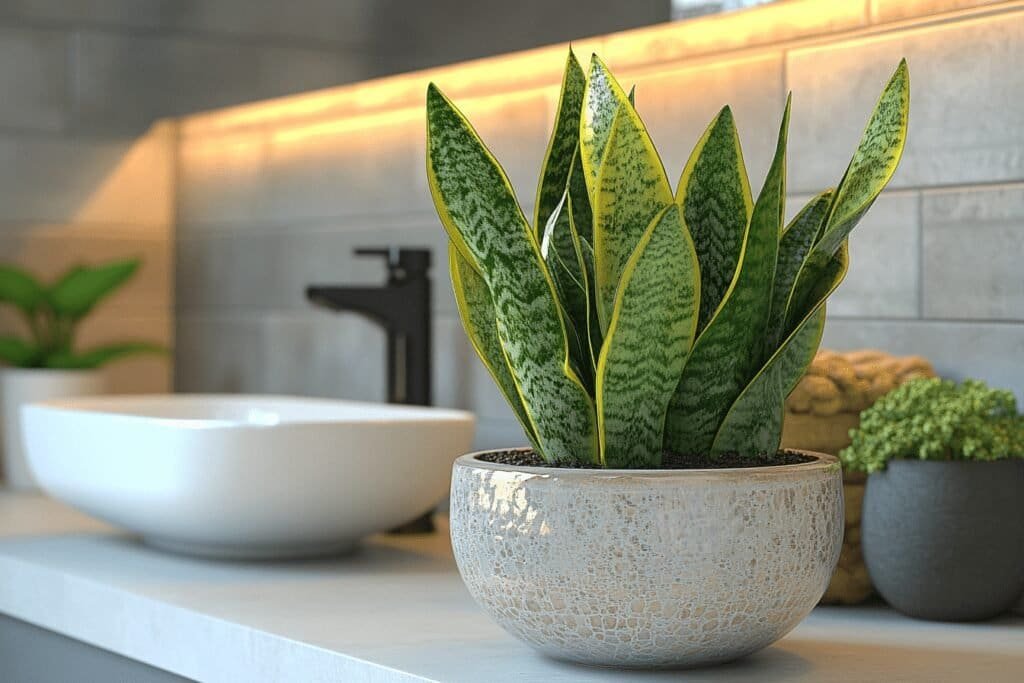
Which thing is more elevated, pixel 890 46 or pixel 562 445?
pixel 890 46

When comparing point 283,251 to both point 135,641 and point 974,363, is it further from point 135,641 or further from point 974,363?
point 974,363

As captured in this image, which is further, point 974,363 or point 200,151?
point 200,151

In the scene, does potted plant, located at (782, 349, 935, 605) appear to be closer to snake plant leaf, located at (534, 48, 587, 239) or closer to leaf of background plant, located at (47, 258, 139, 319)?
snake plant leaf, located at (534, 48, 587, 239)

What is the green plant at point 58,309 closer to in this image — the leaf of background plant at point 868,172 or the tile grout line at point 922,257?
the tile grout line at point 922,257

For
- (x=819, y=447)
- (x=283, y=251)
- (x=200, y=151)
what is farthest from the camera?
(x=200, y=151)

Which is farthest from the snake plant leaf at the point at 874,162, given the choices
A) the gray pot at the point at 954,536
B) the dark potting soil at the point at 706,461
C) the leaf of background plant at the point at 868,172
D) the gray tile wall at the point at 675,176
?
the gray tile wall at the point at 675,176

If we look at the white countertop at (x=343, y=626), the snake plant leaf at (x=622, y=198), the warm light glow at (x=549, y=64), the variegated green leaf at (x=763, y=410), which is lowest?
the white countertop at (x=343, y=626)

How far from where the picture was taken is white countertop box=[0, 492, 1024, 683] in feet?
2.71

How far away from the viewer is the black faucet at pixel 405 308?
59.6 inches

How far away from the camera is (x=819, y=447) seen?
1.06m

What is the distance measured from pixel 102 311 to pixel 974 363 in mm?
1301

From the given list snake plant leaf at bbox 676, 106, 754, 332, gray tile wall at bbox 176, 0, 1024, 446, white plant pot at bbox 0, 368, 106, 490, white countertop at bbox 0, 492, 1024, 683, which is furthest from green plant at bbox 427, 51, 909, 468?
white plant pot at bbox 0, 368, 106, 490

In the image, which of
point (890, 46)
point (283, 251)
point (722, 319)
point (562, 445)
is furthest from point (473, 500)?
point (283, 251)

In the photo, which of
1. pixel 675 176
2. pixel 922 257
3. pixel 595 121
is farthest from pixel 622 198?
pixel 675 176
